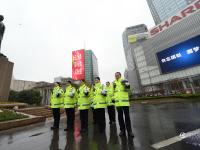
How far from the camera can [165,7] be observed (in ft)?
409

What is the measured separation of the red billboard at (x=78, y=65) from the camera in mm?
44469

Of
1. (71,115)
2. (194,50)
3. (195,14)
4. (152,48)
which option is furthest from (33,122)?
(152,48)

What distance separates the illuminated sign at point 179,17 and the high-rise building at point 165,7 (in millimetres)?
57771

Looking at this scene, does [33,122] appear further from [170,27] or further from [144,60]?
[144,60]

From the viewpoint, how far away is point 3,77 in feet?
48.8

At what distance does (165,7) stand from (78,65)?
110m

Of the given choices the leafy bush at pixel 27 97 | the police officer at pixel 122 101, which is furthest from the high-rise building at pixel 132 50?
the police officer at pixel 122 101

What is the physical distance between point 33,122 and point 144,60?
3334 inches

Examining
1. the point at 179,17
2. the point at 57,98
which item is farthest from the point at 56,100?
the point at 179,17

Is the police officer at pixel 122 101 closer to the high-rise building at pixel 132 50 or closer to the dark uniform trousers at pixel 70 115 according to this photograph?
the dark uniform trousers at pixel 70 115

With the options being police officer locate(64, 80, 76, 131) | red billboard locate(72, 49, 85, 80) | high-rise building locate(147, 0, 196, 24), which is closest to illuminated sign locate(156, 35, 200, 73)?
red billboard locate(72, 49, 85, 80)

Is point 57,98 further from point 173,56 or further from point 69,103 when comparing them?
point 173,56

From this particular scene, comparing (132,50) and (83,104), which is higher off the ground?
(132,50)

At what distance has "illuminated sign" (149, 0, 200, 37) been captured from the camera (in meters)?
61.4
